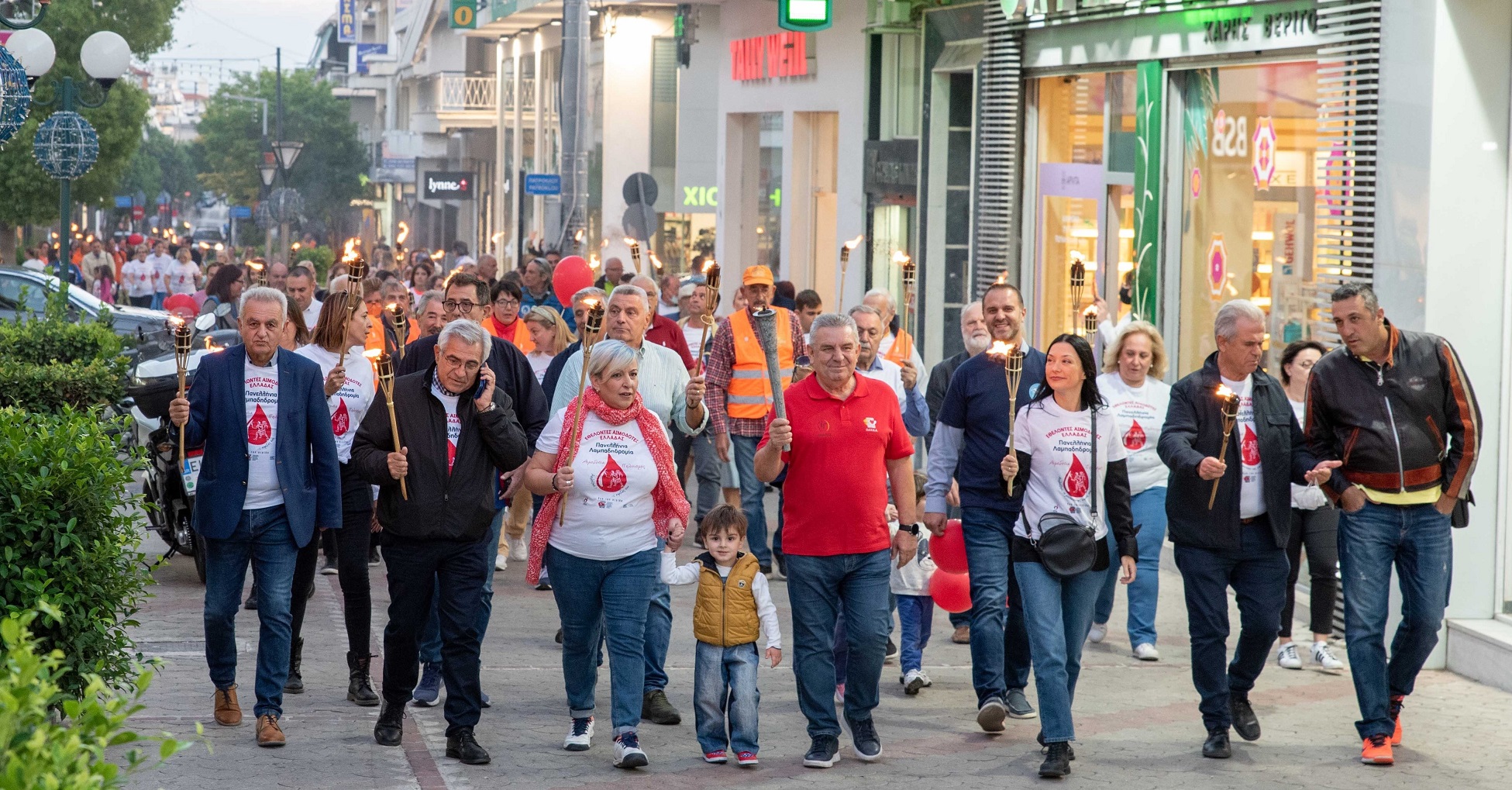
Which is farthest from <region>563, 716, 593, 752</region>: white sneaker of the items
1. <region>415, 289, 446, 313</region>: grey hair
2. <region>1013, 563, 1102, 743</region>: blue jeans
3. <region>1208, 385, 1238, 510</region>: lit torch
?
<region>415, 289, 446, 313</region>: grey hair

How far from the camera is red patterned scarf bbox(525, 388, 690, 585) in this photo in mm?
7441

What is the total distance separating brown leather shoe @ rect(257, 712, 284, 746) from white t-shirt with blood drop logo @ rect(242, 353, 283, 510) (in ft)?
2.78

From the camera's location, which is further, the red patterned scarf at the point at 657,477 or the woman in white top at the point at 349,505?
the woman in white top at the point at 349,505

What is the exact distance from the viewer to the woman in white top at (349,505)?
8.30m

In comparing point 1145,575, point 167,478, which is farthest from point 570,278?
point 1145,575

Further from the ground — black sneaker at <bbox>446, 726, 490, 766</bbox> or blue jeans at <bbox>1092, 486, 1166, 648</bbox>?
blue jeans at <bbox>1092, 486, 1166, 648</bbox>

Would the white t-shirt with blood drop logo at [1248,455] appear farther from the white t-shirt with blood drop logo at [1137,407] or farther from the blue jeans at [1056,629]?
the white t-shirt with blood drop logo at [1137,407]

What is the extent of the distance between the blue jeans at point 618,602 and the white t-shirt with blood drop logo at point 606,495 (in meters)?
0.06

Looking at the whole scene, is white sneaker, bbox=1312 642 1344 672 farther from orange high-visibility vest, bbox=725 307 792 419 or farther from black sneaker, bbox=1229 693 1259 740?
orange high-visibility vest, bbox=725 307 792 419

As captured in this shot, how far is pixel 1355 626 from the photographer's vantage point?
7.82 meters

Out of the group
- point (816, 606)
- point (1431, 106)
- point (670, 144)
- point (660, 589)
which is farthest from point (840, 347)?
point (670, 144)

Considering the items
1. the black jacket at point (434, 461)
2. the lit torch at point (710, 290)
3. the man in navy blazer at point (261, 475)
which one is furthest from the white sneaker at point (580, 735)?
the lit torch at point (710, 290)

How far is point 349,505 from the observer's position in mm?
8367

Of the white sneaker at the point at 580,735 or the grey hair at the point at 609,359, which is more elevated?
the grey hair at the point at 609,359
